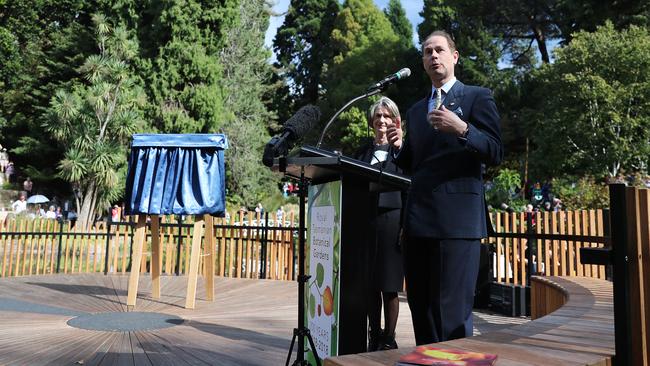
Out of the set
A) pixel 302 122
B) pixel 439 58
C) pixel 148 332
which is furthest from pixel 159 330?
pixel 439 58

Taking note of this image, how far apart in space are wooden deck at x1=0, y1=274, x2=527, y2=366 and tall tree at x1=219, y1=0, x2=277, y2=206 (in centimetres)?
1982

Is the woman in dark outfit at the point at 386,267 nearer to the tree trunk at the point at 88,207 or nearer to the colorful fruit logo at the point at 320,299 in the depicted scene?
the colorful fruit logo at the point at 320,299

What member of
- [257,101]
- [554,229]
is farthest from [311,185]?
[257,101]

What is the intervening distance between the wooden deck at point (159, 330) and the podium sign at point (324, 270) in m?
0.90

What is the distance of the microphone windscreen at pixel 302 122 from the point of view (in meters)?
2.35

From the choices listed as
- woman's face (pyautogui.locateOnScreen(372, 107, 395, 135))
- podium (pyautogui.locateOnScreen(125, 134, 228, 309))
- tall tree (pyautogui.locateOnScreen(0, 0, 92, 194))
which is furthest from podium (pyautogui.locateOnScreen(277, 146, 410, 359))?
tall tree (pyautogui.locateOnScreen(0, 0, 92, 194))

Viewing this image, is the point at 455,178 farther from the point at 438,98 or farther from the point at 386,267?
the point at 386,267

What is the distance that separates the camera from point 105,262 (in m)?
9.10

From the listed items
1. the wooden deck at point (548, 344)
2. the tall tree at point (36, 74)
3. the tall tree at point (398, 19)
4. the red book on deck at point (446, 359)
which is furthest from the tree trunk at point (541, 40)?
the red book on deck at point (446, 359)

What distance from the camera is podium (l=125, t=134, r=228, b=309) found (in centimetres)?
573

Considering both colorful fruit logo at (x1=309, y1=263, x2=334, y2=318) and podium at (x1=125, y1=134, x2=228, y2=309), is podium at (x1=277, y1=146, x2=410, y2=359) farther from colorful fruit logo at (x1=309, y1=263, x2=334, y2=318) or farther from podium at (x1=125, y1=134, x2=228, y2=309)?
podium at (x1=125, y1=134, x2=228, y2=309)

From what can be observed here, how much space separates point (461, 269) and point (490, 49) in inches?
1185

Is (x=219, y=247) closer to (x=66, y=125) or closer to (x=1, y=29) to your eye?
(x=66, y=125)

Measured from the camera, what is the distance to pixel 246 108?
100.0ft
